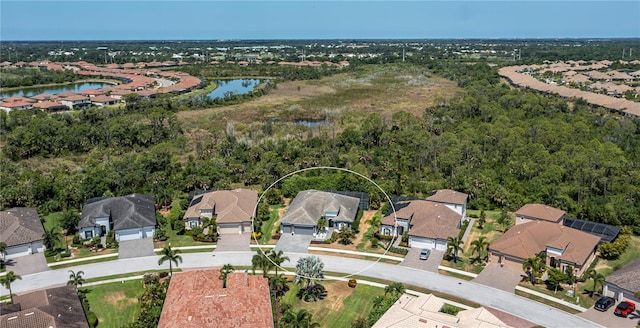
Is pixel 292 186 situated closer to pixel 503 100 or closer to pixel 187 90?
pixel 503 100

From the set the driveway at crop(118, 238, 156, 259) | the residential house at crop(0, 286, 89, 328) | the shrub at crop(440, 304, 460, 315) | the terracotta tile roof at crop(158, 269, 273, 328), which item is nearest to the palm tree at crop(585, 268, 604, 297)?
the shrub at crop(440, 304, 460, 315)

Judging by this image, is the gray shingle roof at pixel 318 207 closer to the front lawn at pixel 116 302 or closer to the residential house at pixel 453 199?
the residential house at pixel 453 199

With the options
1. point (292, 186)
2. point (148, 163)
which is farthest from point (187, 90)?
point (292, 186)

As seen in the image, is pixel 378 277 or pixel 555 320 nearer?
pixel 555 320

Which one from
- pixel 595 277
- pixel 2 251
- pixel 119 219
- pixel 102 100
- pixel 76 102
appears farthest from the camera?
pixel 102 100

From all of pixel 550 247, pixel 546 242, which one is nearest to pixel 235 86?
pixel 546 242

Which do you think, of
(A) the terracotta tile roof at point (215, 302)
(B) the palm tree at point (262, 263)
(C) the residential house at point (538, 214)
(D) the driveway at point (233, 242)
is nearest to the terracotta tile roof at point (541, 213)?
(C) the residential house at point (538, 214)

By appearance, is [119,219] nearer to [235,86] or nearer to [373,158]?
[373,158]
